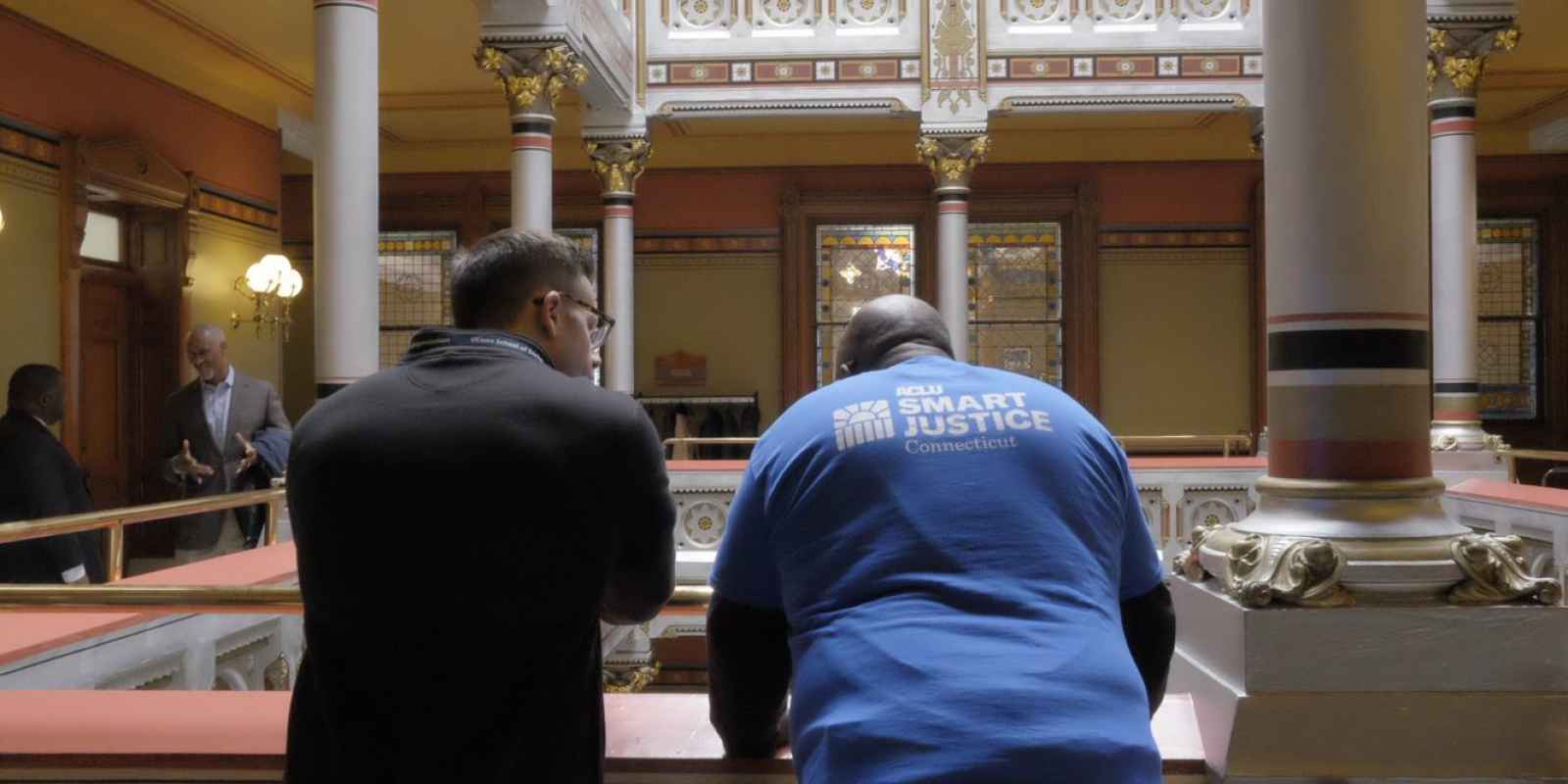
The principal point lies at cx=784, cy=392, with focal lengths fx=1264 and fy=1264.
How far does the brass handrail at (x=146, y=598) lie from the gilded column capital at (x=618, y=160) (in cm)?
1004

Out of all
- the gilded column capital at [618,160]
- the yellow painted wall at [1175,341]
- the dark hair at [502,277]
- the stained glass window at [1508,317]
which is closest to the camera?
the dark hair at [502,277]

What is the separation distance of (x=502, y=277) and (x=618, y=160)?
1058cm

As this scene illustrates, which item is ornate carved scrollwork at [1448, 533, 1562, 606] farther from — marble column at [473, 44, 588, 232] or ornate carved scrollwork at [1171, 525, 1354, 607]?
marble column at [473, 44, 588, 232]

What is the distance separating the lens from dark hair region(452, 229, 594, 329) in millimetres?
1706

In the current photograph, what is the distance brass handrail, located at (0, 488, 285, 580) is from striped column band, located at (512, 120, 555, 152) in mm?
3902

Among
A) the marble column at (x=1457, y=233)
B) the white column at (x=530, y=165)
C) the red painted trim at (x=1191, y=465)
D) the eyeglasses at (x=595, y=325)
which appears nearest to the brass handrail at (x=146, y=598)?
the eyeglasses at (x=595, y=325)

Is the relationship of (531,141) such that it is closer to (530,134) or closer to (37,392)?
(530,134)

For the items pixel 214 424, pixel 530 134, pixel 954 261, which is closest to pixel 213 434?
pixel 214 424

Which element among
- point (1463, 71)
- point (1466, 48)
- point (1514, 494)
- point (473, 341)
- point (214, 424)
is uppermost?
point (1466, 48)

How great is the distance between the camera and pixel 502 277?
5.60 feet

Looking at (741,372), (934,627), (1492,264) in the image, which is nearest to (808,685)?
(934,627)

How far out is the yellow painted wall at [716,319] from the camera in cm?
1506

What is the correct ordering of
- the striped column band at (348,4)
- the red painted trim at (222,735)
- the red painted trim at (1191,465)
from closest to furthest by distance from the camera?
the red painted trim at (222,735) < the striped column band at (348,4) < the red painted trim at (1191,465)

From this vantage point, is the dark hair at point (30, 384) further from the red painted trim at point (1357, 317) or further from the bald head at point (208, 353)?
the red painted trim at point (1357, 317)
